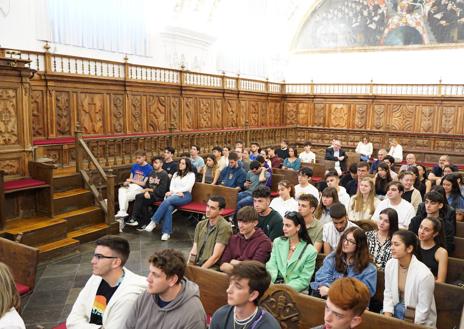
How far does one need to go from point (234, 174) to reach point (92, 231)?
2582 mm

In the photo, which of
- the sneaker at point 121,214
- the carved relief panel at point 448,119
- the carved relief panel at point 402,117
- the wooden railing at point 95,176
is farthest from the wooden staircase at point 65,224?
the carved relief panel at point 448,119

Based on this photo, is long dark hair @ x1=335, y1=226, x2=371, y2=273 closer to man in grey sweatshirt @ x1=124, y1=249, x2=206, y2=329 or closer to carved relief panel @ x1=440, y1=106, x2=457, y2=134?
man in grey sweatshirt @ x1=124, y1=249, x2=206, y2=329

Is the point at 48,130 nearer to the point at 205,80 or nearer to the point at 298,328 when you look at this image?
the point at 205,80

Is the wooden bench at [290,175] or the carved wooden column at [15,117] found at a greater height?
Result: the carved wooden column at [15,117]

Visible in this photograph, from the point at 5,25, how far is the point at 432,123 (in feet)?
41.5

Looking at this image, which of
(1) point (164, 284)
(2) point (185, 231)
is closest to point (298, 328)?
(1) point (164, 284)

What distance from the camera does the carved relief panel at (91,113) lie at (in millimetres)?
8953

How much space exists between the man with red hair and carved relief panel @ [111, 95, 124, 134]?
27.3 ft

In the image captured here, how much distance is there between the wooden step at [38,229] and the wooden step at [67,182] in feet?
2.47

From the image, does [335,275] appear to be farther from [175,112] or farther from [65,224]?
[175,112]

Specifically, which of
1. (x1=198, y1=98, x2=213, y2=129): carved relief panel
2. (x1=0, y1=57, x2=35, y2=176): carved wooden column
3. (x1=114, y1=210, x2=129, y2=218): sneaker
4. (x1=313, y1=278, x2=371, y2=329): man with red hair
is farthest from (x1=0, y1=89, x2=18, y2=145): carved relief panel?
(x1=198, y1=98, x2=213, y2=129): carved relief panel

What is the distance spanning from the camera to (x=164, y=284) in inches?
98.5

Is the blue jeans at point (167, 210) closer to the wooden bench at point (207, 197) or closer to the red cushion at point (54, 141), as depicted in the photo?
the wooden bench at point (207, 197)

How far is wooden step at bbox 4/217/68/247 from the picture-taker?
5516 mm
